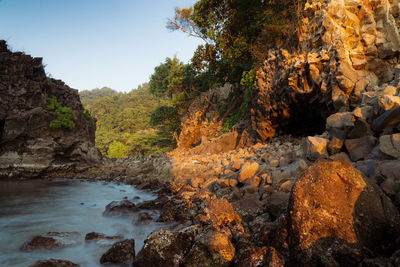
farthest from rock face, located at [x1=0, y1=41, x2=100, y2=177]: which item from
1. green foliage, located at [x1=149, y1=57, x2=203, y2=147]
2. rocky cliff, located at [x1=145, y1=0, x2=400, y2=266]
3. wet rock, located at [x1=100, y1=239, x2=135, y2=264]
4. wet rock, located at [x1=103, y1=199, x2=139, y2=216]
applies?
wet rock, located at [x1=100, y1=239, x2=135, y2=264]

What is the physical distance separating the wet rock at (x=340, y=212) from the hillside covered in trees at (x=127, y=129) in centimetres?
2412

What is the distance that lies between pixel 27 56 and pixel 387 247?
61.3 ft

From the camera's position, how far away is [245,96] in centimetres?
1406

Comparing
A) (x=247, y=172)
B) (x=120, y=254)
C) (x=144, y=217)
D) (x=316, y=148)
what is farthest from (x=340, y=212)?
(x=144, y=217)

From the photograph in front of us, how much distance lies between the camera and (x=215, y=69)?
16969 millimetres

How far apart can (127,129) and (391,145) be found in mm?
45213

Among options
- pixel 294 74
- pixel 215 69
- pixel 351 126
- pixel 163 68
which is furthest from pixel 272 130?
pixel 163 68

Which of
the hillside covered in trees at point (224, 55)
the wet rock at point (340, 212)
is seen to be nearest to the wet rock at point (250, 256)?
the wet rock at point (340, 212)

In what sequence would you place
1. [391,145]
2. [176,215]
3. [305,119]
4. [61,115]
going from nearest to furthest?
[391,145], [176,215], [305,119], [61,115]

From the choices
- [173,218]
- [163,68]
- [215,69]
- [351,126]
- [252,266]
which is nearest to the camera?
[252,266]

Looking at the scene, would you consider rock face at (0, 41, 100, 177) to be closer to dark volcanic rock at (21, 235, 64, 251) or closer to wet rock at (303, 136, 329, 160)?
dark volcanic rock at (21, 235, 64, 251)

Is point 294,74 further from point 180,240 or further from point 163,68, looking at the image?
point 163,68

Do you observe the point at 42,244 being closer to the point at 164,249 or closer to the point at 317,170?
the point at 164,249

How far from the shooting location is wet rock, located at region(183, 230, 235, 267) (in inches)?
108
